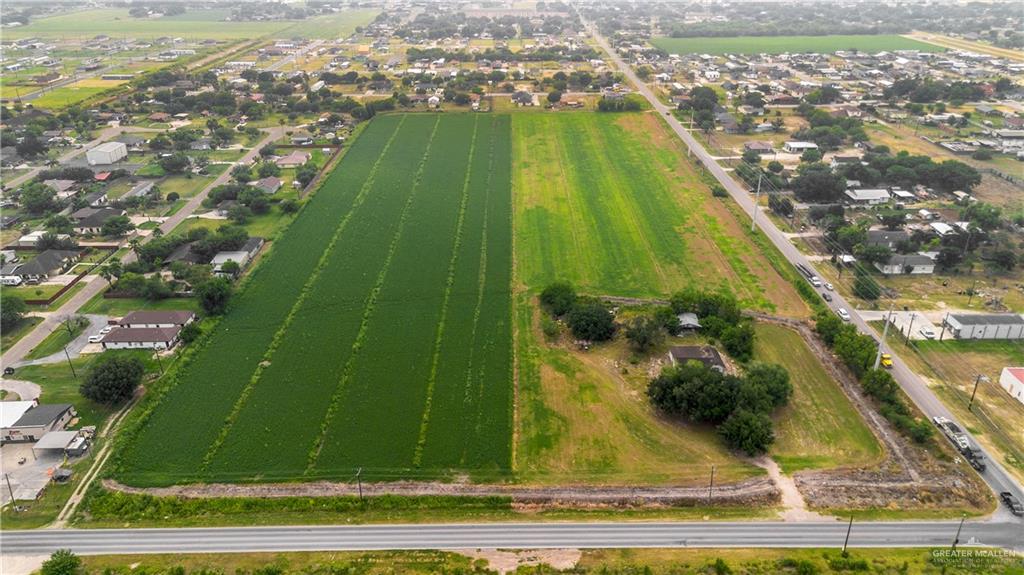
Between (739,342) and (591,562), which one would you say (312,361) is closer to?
(591,562)

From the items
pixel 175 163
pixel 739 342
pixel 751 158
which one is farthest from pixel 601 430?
pixel 175 163

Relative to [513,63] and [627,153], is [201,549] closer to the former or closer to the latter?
[627,153]

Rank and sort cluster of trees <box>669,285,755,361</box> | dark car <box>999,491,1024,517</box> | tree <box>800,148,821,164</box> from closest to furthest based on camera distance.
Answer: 1. dark car <box>999,491,1024,517</box>
2. cluster of trees <box>669,285,755,361</box>
3. tree <box>800,148,821,164</box>

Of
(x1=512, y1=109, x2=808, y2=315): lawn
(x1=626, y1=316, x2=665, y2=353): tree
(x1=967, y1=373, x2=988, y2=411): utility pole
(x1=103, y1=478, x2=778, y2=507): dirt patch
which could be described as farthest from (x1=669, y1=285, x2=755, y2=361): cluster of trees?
(x1=967, y1=373, x2=988, y2=411): utility pole

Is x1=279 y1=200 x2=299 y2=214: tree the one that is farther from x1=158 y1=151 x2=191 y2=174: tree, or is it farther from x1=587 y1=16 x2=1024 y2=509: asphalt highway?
x1=587 y1=16 x2=1024 y2=509: asphalt highway

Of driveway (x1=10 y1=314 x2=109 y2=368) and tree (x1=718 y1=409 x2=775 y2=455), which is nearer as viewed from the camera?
tree (x1=718 y1=409 x2=775 y2=455)

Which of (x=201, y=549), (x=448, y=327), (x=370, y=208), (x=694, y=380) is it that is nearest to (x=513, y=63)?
(x=370, y=208)
